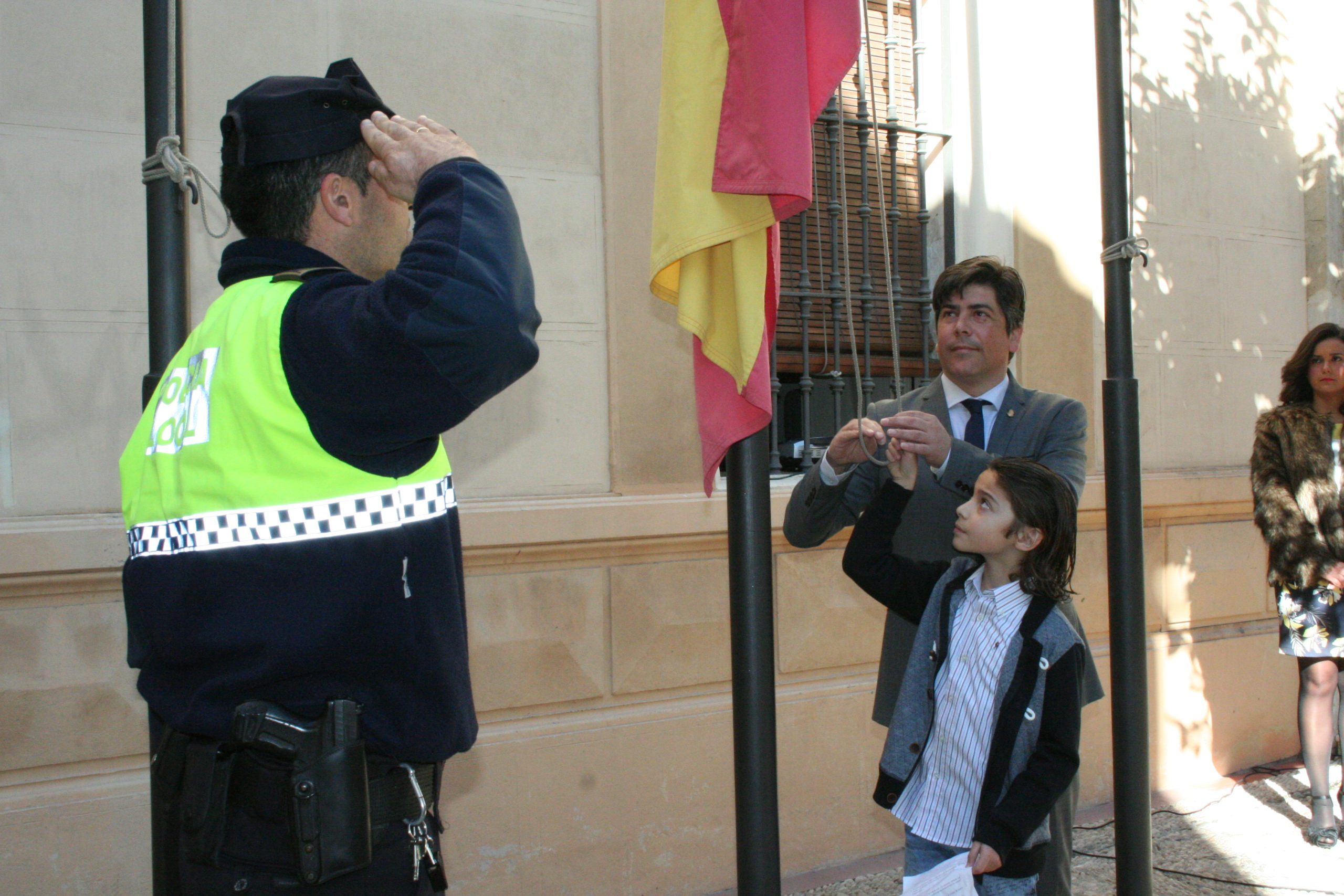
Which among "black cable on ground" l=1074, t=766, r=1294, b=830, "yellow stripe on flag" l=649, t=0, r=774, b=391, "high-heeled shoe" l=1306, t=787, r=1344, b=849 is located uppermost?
"yellow stripe on flag" l=649, t=0, r=774, b=391

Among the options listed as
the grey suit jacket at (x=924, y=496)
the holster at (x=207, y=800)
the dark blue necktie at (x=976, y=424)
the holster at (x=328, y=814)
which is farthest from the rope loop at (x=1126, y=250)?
the holster at (x=207, y=800)

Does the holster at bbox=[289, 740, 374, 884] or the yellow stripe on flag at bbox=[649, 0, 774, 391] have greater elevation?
the yellow stripe on flag at bbox=[649, 0, 774, 391]

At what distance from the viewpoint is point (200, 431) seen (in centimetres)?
144

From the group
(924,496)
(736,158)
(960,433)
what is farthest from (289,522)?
(960,433)

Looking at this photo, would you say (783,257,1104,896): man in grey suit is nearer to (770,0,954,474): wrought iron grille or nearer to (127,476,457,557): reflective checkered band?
(127,476,457,557): reflective checkered band

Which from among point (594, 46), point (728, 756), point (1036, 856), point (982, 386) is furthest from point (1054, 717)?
point (594, 46)

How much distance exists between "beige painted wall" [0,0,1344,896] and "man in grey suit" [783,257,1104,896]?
134cm

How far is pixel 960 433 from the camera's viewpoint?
2.81 metres

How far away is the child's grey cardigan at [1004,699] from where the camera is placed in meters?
2.16

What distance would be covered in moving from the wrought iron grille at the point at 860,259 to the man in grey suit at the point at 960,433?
155 cm

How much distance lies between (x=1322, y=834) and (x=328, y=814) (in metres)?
4.47

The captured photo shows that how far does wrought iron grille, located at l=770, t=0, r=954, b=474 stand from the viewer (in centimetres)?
468

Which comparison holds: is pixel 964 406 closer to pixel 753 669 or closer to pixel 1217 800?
pixel 753 669

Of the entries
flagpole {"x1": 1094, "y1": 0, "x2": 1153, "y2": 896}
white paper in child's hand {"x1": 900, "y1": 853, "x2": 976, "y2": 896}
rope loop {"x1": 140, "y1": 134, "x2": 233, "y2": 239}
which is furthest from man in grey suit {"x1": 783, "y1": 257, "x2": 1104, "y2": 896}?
rope loop {"x1": 140, "y1": 134, "x2": 233, "y2": 239}
